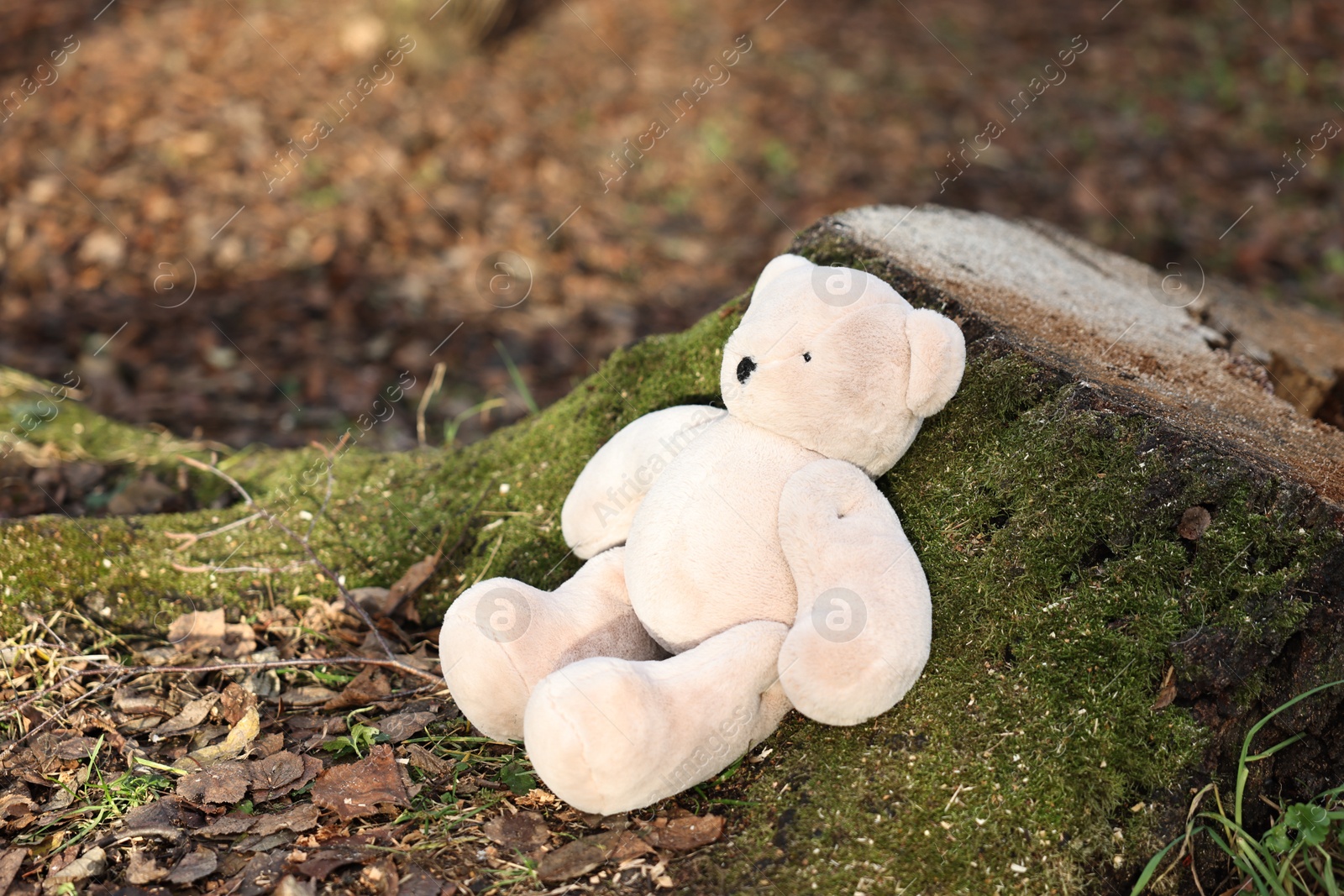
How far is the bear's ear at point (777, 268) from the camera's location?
86.8 inches

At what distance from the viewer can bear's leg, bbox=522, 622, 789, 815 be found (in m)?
1.78

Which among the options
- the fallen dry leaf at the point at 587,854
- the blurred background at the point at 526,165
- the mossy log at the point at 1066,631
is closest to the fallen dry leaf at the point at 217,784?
the fallen dry leaf at the point at 587,854

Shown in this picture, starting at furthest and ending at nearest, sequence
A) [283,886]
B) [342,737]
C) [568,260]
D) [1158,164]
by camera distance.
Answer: [1158,164], [568,260], [342,737], [283,886]

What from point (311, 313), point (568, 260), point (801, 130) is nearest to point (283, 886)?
point (311, 313)

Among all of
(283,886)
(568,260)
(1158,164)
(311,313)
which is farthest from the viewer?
(1158,164)

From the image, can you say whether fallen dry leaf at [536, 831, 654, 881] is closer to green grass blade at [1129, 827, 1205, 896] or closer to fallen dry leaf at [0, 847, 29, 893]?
green grass blade at [1129, 827, 1205, 896]

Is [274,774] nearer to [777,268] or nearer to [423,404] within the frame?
[423,404]

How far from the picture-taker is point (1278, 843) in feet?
6.20

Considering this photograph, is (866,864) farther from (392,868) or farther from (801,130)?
(801,130)

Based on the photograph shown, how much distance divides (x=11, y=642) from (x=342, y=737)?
3.32 feet

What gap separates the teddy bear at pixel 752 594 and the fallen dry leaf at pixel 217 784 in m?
0.59

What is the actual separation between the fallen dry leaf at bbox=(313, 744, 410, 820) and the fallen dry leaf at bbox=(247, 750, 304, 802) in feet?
0.23

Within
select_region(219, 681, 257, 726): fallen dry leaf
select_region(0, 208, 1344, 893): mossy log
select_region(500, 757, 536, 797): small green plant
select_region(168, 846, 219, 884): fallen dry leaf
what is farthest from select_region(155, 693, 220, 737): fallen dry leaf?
select_region(500, 757, 536, 797): small green plant

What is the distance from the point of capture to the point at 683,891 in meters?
1.91
